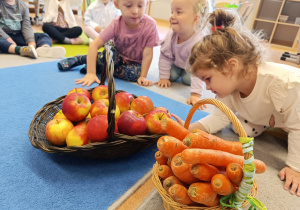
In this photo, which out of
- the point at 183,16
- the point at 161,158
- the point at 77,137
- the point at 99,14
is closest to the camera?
the point at 161,158

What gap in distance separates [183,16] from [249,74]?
25.4 inches

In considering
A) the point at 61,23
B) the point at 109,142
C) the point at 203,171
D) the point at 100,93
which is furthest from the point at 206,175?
the point at 61,23

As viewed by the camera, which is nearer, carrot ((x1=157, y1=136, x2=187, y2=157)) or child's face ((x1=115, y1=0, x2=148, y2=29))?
carrot ((x1=157, y1=136, x2=187, y2=157))

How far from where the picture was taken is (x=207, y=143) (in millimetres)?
474

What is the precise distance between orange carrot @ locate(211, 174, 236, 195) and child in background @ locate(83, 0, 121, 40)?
7.12 feet

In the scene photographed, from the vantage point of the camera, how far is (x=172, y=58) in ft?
4.84

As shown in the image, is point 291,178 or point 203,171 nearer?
point 203,171

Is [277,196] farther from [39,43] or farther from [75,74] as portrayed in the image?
[39,43]

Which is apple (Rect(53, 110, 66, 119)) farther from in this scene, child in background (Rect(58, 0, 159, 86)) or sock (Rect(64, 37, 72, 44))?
sock (Rect(64, 37, 72, 44))

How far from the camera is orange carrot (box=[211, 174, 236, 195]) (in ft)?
1.30

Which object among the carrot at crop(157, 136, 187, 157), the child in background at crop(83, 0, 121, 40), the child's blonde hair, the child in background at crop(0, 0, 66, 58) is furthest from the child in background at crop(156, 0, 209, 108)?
the child in background at crop(83, 0, 121, 40)

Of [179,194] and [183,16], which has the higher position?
[183,16]

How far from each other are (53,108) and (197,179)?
0.59 meters

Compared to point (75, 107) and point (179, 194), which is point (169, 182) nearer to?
point (179, 194)
